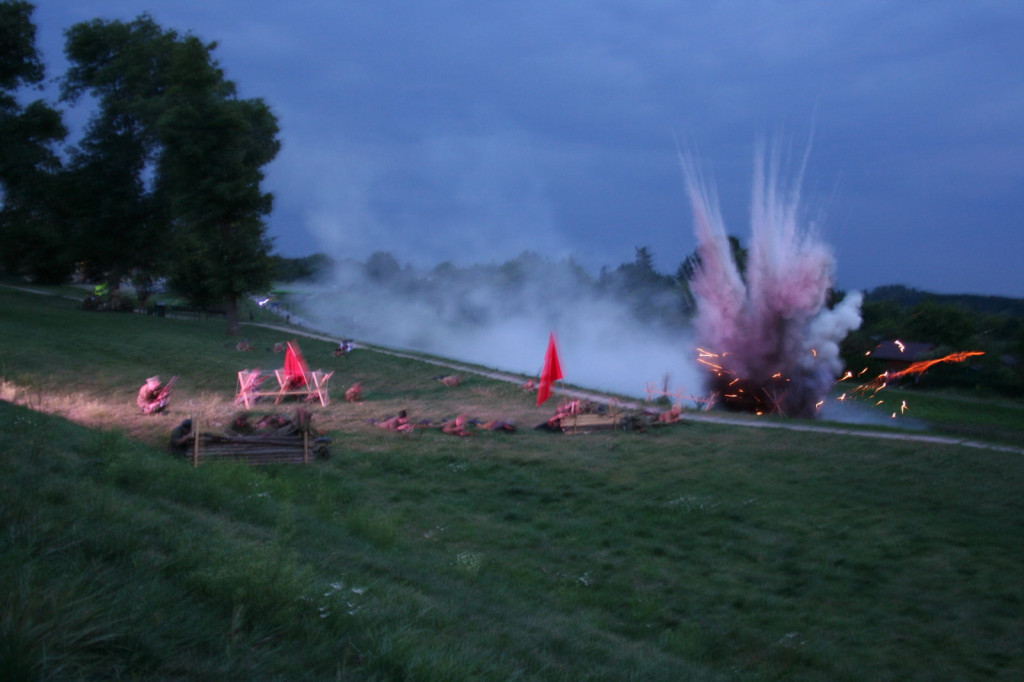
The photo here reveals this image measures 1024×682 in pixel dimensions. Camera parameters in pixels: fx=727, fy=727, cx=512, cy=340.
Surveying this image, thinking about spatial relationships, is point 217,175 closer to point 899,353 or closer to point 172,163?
point 172,163

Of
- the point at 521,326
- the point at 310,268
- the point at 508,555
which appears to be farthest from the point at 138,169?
the point at 310,268

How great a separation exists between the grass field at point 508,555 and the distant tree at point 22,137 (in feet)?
51.8

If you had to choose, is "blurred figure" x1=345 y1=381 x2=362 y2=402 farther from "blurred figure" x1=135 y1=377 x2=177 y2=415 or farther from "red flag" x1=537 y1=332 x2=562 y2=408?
"blurred figure" x1=135 y1=377 x2=177 y2=415

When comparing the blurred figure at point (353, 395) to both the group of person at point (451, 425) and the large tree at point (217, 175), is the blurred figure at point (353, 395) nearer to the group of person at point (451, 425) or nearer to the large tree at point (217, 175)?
the group of person at point (451, 425)

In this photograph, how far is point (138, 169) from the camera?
1688 inches

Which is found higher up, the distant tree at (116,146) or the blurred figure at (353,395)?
the distant tree at (116,146)

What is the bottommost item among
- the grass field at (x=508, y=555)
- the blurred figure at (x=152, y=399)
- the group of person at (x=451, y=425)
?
the grass field at (x=508, y=555)

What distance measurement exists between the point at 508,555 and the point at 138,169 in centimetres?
4203

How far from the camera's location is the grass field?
4023mm

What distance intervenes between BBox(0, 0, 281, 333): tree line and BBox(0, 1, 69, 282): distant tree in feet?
0.16

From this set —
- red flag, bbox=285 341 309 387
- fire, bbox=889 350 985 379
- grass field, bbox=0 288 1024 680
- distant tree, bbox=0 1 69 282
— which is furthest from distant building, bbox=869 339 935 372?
distant tree, bbox=0 1 69 282

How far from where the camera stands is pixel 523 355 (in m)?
48.4

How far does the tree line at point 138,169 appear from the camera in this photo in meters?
30.3

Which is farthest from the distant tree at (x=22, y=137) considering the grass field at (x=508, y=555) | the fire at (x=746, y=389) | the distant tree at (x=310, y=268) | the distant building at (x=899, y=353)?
the distant tree at (x=310, y=268)
